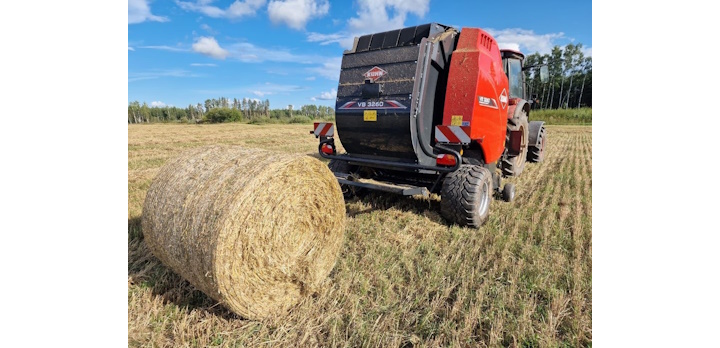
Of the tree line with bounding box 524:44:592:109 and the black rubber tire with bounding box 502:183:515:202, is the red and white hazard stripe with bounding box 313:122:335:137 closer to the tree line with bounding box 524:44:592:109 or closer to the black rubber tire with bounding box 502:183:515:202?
the black rubber tire with bounding box 502:183:515:202

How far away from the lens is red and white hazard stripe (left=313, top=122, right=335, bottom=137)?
5747 millimetres

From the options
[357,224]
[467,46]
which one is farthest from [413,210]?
[467,46]

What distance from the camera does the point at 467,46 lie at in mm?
4742

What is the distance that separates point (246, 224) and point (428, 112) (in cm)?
295

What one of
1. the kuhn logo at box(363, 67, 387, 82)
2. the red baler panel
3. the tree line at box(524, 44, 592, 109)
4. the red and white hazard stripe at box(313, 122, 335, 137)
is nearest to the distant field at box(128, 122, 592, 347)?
the red baler panel

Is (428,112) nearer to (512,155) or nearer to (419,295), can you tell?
(512,155)

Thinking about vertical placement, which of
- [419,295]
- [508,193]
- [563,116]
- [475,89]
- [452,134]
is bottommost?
[419,295]

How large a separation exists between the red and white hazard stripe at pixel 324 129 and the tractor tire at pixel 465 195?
1976mm

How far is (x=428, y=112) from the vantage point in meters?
4.78

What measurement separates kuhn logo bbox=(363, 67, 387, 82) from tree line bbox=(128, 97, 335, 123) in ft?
117

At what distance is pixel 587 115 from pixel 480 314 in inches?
1163

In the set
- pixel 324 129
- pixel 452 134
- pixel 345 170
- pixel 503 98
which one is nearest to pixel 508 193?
pixel 503 98

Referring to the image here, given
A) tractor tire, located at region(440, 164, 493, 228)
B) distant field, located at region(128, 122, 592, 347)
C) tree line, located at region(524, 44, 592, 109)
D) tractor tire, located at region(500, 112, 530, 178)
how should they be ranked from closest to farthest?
distant field, located at region(128, 122, 592, 347) → tractor tire, located at region(440, 164, 493, 228) → tractor tire, located at region(500, 112, 530, 178) → tree line, located at region(524, 44, 592, 109)

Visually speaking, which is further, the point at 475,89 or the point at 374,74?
the point at 374,74
